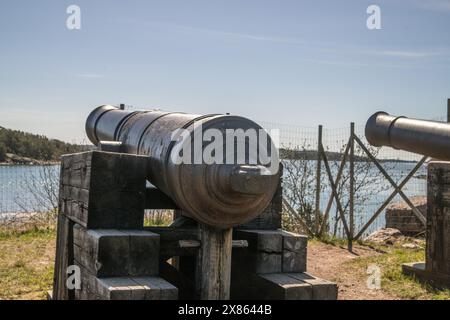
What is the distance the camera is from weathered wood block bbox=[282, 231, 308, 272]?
420cm

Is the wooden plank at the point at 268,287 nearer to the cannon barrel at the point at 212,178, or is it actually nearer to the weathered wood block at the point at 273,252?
the weathered wood block at the point at 273,252

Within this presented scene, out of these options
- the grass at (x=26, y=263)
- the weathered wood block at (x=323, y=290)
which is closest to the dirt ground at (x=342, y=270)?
the weathered wood block at (x=323, y=290)

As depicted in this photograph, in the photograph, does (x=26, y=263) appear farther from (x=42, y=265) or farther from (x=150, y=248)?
(x=150, y=248)

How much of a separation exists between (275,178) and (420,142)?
15.1 ft

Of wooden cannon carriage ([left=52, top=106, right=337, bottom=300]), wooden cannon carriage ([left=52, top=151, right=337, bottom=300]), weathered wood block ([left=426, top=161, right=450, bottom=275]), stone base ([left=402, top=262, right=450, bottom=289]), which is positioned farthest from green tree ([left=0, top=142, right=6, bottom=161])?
wooden cannon carriage ([left=52, top=151, right=337, bottom=300])

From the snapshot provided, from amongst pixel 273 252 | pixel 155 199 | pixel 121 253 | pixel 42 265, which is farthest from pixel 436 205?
pixel 42 265

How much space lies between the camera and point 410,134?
25.3ft

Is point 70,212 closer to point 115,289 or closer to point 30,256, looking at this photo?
point 115,289

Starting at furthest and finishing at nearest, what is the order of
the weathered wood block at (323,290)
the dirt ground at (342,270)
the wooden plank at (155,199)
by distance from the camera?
the dirt ground at (342,270) < the wooden plank at (155,199) < the weathered wood block at (323,290)

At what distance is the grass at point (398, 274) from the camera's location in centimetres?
652

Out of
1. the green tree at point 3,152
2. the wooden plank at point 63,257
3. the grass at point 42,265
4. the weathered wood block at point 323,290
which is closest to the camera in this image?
the weathered wood block at point 323,290

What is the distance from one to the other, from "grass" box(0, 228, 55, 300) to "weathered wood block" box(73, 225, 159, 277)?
254 cm

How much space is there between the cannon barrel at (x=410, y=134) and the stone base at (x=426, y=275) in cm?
142

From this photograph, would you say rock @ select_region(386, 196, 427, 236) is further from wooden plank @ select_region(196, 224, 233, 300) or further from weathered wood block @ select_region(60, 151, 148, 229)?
weathered wood block @ select_region(60, 151, 148, 229)
